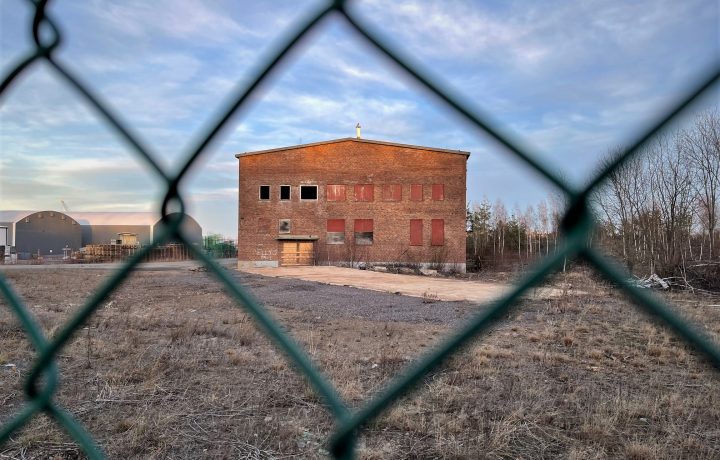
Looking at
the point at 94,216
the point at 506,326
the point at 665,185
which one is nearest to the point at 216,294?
the point at 506,326

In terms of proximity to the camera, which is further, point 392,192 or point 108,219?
point 108,219

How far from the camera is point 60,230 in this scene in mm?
33781

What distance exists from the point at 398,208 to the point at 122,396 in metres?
19.0

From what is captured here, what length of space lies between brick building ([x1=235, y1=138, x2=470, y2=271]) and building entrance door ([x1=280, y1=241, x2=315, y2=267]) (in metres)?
0.04

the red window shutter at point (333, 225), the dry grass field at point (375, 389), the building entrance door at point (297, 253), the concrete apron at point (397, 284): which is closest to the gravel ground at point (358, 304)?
the concrete apron at point (397, 284)

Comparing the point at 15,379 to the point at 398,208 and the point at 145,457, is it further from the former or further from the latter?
the point at 398,208

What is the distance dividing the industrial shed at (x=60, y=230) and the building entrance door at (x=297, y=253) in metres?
11.8

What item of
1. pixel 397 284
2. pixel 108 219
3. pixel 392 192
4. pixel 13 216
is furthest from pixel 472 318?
pixel 108 219

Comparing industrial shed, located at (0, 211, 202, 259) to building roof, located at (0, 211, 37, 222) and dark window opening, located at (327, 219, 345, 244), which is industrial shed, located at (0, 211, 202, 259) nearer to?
building roof, located at (0, 211, 37, 222)

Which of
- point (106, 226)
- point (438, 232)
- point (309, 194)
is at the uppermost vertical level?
point (309, 194)

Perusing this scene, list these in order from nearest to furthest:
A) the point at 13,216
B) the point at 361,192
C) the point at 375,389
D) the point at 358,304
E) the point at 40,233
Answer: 1. the point at 375,389
2. the point at 358,304
3. the point at 361,192
4. the point at 13,216
5. the point at 40,233

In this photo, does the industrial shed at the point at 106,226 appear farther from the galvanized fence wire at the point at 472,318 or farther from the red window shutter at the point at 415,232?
the galvanized fence wire at the point at 472,318

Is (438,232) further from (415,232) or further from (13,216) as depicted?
(13,216)

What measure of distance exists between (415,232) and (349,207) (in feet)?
9.97
